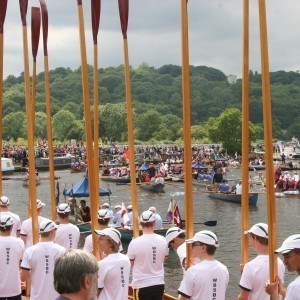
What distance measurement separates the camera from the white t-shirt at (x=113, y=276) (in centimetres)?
827

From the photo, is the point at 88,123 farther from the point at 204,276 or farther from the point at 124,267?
the point at 204,276

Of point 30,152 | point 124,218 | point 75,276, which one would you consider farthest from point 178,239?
point 124,218

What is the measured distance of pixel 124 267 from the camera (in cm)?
834

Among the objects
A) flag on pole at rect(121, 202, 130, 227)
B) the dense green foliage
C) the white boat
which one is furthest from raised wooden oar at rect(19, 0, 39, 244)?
the dense green foliage

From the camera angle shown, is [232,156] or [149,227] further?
[232,156]

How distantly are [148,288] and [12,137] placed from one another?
12795 cm

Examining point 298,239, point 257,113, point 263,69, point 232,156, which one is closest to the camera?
point 298,239

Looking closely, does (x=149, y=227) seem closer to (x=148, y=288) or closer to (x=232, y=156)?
(x=148, y=288)

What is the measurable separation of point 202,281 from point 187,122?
3172mm

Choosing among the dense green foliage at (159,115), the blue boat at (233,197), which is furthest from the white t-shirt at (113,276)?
the dense green foliage at (159,115)

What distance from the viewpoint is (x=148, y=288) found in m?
9.85

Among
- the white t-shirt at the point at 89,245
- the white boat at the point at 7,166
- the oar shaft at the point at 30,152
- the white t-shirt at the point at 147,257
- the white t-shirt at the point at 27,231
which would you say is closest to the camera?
the white t-shirt at the point at 147,257

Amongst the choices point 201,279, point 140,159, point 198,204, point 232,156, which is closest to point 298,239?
point 201,279

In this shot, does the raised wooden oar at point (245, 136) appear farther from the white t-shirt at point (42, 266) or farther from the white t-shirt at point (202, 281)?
the white t-shirt at point (42, 266)
